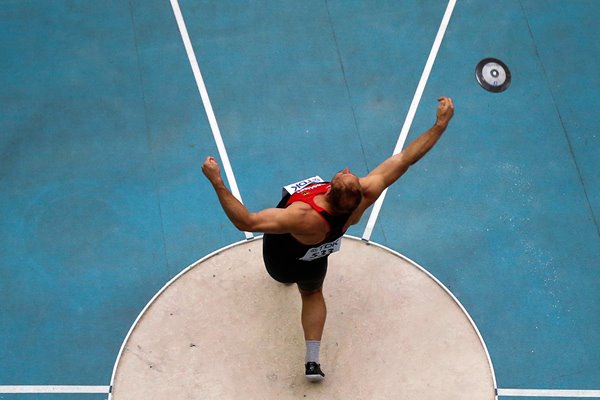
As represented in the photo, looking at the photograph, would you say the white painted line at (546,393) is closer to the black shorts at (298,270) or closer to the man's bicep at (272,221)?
the black shorts at (298,270)

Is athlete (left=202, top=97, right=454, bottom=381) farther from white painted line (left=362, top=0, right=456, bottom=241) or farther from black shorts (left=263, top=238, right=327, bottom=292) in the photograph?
white painted line (left=362, top=0, right=456, bottom=241)

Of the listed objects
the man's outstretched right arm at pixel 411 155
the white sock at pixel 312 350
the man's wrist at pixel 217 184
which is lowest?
the white sock at pixel 312 350

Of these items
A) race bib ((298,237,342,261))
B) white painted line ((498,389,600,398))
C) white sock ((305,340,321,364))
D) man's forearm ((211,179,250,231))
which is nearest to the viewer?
man's forearm ((211,179,250,231))

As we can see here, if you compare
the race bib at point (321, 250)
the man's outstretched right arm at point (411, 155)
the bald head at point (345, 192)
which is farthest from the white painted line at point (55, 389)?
the man's outstretched right arm at point (411, 155)

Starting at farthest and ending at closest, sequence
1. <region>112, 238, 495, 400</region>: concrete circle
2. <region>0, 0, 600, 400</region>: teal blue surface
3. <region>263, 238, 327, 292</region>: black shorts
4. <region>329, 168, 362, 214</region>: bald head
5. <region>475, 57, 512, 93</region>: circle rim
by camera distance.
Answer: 1. <region>475, 57, 512, 93</region>: circle rim
2. <region>0, 0, 600, 400</region>: teal blue surface
3. <region>112, 238, 495, 400</region>: concrete circle
4. <region>263, 238, 327, 292</region>: black shorts
5. <region>329, 168, 362, 214</region>: bald head

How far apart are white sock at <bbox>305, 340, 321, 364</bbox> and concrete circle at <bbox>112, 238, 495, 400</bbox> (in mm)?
239

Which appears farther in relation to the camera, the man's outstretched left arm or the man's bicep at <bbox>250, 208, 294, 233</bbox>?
the man's bicep at <bbox>250, 208, 294, 233</bbox>

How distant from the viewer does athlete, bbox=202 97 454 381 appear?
15.0 feet

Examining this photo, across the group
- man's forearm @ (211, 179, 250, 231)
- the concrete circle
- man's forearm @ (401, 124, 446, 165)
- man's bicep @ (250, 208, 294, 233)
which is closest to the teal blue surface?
the concrete circle

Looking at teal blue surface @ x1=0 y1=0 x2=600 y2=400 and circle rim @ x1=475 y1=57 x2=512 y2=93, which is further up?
circle rim @ x1=475 y1=57 x2=512 y2=93

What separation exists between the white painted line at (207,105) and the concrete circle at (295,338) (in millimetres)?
661

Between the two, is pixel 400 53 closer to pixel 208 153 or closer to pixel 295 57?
pixel 295 57

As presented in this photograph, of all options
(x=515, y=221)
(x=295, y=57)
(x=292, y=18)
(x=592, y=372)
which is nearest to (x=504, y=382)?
(x=592, y=372)

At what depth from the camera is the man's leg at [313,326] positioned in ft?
18.3
